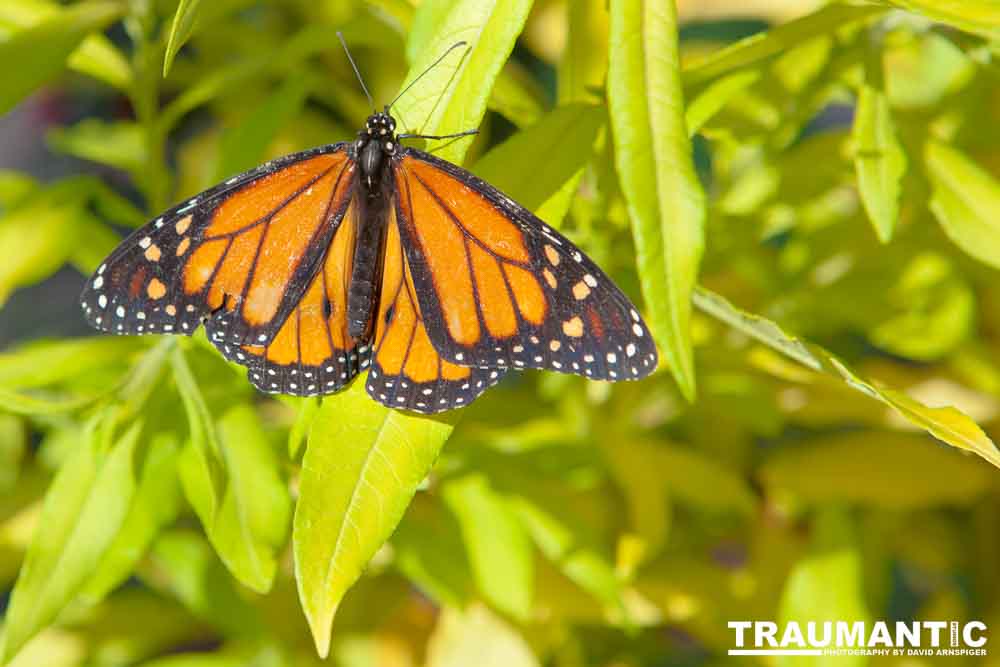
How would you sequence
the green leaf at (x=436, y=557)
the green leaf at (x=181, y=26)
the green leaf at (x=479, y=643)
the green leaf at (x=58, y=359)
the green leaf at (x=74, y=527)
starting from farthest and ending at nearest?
the green leaf at (x=479, y=643)
the green leaf at (x=436, y=557)
the green leaf at (x=58, y=359)
the green leaf at (x=74, y=527)
the green leaf at (x=181, y=26)

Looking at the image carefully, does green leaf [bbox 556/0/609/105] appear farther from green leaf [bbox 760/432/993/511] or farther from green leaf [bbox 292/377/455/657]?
green leaf [bbox 760/432/993/511]

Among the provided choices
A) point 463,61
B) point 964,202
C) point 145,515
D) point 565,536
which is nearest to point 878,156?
point 964,202

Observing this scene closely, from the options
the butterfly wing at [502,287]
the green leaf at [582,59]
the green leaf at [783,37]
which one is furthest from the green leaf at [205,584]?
the green leaf at [783,37]

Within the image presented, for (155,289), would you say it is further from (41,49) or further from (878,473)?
(878,473)

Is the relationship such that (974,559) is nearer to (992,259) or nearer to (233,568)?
(992,259)

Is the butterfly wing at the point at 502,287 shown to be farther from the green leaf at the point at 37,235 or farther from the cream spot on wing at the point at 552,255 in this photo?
the green leaf at the point at 37,235

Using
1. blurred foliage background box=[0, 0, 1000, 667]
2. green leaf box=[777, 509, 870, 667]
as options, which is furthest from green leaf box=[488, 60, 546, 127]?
green leaf box=[777, 509, 870, 667]

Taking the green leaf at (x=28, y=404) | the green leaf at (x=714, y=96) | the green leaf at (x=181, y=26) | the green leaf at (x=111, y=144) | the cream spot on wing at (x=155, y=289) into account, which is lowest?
the green leaf at (x=28, y=404)
